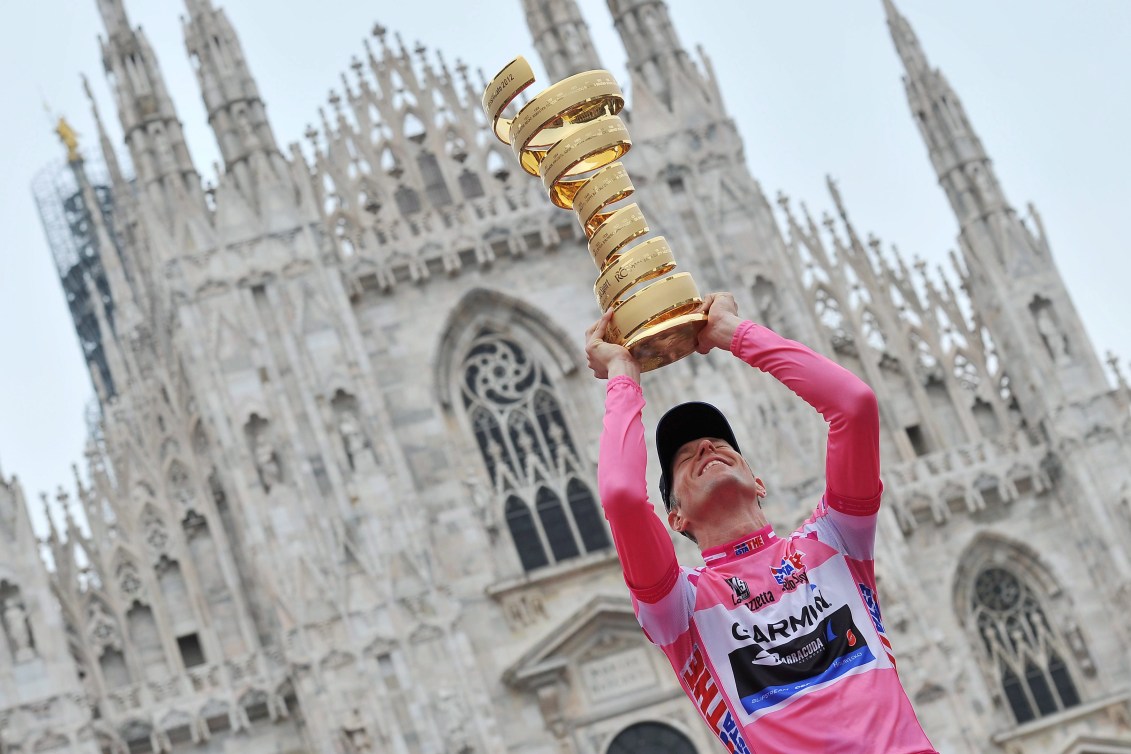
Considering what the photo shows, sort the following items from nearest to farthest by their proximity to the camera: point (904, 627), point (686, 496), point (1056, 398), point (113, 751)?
point (686, 496), point (113, 751), point (904, 627), point (1056, 398)

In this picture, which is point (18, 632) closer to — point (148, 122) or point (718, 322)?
point (148, 122)

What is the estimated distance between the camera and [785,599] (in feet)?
12.7

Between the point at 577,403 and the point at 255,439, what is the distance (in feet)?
11.0

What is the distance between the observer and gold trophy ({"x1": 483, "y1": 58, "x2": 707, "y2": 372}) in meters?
3.83

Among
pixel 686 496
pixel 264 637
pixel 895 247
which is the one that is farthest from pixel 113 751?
pixel 686 496

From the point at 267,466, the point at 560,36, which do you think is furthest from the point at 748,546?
the point at 560,36

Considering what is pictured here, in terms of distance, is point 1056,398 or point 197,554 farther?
point 1056,398

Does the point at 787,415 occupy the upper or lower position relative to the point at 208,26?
lower

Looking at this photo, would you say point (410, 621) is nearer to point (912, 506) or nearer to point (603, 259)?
point (912, 506)

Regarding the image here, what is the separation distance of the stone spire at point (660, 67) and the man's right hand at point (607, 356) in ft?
54.3

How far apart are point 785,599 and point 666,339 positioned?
23.5 inches

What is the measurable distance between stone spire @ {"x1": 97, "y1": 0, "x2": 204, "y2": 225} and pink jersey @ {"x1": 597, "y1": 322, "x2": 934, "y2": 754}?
15599 mm

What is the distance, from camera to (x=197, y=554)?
18250 mm

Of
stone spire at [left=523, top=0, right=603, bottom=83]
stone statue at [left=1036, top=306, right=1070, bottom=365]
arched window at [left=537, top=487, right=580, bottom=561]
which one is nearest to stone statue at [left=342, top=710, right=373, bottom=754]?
arched window at [left=537, top=487, right=580, bottom=561]
